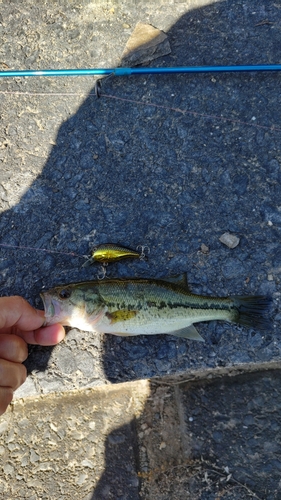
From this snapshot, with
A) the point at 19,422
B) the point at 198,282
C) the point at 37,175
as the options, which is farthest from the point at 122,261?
the point at 19,422

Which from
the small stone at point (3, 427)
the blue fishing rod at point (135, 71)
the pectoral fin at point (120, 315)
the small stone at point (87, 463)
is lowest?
the small stone at point (87, 463)

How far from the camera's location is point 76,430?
323 centimetres

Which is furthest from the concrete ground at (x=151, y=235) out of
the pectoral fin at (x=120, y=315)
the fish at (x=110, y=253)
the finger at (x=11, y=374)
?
the pectoral fin at (x=120, y=315)

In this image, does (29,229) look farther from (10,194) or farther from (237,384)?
(237,384)

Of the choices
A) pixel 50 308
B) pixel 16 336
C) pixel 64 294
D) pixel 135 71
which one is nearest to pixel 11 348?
pixel 16 336

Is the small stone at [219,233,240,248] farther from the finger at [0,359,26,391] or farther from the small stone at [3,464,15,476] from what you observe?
the small stone at [3,464,15,476]

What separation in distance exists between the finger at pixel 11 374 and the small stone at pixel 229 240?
175cm

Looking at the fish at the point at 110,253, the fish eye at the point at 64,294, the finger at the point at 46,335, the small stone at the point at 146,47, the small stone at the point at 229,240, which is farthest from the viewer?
the small stone at the point at 146,47

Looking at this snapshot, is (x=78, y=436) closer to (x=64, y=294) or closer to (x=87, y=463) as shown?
(x=87, y=463)

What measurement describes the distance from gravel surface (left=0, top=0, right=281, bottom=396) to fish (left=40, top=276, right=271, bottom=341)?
0.18 m

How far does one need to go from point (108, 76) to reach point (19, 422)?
9.49 ft

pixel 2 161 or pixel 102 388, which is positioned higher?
pixel 2 161

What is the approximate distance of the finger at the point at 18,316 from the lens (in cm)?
270

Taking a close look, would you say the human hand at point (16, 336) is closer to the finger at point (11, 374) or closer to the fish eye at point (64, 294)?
the finger at point (11, 374)
